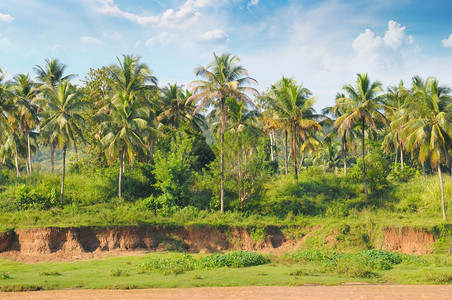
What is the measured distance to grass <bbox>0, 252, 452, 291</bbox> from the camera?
722 inches

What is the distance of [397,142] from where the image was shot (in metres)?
42.2

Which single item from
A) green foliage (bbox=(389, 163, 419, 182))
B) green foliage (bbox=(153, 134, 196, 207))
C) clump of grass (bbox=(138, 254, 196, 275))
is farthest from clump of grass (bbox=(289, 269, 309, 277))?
green foliage (bbox=(389, 163, 419, 182))

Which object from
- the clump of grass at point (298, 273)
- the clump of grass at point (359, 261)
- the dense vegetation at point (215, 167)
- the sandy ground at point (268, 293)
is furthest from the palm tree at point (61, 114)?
the clump of grass at point (298, 273)

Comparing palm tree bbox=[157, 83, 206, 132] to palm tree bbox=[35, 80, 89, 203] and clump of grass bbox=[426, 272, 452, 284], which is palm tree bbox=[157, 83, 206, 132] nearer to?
palm tree bbox=[35, 80, 89, 203]

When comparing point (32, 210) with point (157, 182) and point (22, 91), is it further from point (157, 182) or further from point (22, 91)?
point (22, 91)

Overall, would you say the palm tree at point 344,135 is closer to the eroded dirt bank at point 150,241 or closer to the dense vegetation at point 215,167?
the dense vegetation at point 215,167

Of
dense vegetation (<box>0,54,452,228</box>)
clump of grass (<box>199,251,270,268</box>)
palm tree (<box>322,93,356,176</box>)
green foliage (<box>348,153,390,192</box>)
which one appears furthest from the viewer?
palm tree (<box>322,93,356,176</box>)

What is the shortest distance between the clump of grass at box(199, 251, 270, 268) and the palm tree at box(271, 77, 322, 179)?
15.1 metres

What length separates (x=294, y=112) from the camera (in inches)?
1457

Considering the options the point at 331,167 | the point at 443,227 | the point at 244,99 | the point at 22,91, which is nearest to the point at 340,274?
the point at 443,227

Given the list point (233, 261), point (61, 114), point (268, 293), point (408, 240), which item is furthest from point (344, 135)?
point (268, 293)

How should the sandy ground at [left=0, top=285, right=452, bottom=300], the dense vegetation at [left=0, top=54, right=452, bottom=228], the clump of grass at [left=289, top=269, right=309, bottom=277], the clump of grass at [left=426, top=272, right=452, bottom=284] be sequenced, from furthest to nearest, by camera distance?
the dense vegetation at [left=0, top=54, right=452, bottom=228] → the clump of grass at [left=289, top=269, right=309, bottom=277] → the clump of grass at [left=426, top=272, right=452, bottom=284] → the sandy ground at [left=0, top=285, right=452, bottom=300]

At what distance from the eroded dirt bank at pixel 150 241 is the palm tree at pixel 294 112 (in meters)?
9.13

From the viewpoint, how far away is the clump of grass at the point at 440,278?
18.2m
